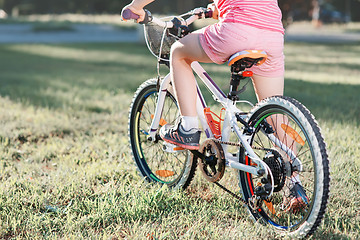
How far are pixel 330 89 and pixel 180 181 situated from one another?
5.21 meters

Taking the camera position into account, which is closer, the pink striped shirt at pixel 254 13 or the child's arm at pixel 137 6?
the pink striped shirt at pixel 254 13

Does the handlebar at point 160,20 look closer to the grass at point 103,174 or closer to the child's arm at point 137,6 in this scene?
the child's arm at point 137,6

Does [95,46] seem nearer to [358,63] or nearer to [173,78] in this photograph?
[358,63]

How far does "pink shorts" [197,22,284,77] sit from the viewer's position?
2832mm

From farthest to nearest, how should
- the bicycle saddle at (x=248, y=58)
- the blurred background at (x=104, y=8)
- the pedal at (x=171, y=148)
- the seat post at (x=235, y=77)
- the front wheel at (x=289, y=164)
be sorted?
the blurred background at (x=104, y=8), the pedal at (x=171, y=148), the seat post at (x=235, y=77), the bicycle saddle at (x=248, y=58), the front wheel at (x=289, y=164)

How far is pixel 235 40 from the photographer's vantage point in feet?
9.29

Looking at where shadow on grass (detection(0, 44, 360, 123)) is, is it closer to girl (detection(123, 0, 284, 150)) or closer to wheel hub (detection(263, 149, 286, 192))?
girl (detection(123, 0, 284, 150))

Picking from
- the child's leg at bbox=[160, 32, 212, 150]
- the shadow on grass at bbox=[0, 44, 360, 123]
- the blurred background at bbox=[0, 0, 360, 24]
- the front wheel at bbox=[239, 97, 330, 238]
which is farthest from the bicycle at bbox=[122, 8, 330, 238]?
the blurred background at bbox=[0, 0, 360, 24]

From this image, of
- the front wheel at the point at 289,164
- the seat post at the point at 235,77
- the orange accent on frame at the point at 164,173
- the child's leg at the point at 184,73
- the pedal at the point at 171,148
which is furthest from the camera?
the orange accent on frame at the point at 164,173

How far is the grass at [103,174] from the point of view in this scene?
3.00 meters

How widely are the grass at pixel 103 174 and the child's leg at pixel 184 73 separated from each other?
70 centimetres

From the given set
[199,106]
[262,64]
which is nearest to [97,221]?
[199,106]

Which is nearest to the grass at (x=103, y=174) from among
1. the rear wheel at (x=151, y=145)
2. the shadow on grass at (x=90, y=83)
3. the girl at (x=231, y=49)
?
the shadow on grass at (x=90, y=83)

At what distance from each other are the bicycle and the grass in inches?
6.9
